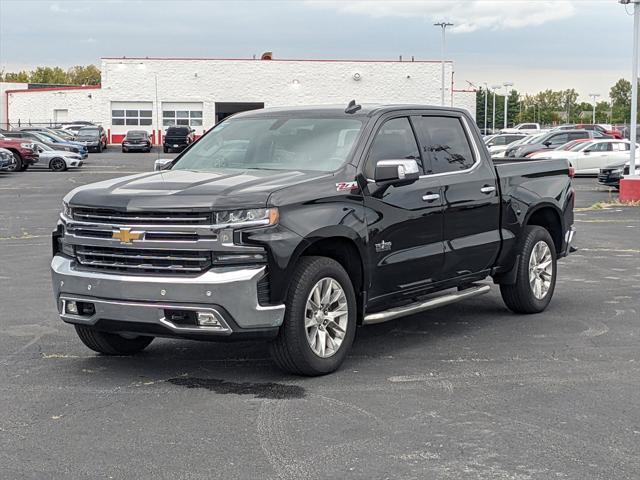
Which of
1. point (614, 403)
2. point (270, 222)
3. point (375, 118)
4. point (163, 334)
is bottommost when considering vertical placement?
point (614, 403)

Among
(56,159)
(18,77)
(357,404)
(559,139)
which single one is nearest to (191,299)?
(357,404)

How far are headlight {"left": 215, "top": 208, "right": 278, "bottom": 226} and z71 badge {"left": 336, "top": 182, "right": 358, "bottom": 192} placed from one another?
734mm

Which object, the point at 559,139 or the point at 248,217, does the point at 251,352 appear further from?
the point at 559,139

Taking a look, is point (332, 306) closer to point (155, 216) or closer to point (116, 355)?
point (155, 216)

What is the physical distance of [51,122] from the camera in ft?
290

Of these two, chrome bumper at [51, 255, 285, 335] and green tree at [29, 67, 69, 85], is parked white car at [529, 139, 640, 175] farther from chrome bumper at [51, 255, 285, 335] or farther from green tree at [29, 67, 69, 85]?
green tree at [29, 67, 69, 85]

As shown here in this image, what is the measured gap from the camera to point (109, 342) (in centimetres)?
752

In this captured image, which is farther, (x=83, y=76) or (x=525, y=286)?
(x=83, y=76)

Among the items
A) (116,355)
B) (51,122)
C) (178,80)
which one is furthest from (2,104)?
(116,355)

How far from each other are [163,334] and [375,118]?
8.20ft

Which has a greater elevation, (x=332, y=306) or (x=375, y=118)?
(x=375, y=118)

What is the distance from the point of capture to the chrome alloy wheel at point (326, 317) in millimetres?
6711

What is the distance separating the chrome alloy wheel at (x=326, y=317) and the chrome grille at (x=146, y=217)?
95 cm

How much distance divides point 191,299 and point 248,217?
2.15ft
